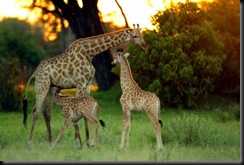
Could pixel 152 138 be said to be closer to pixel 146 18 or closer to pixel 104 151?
pixel 104 151

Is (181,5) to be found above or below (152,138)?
above

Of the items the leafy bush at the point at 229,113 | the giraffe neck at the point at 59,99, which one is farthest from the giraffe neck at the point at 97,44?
the leafy bush at the point at 229,113

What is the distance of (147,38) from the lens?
43.2 feet

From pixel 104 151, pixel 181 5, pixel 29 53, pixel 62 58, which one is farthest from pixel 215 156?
pixel 29 53

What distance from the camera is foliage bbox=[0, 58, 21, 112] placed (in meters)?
12.7

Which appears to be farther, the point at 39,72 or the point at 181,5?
the point at 181,5

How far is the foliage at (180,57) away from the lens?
13000 mm

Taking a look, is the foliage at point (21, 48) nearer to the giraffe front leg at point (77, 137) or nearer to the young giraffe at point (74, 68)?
the young giraffe at point (74, 68)

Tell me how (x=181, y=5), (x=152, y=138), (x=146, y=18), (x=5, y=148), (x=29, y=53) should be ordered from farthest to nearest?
1. (x=29, y=53)
2. (x=181, y=5)
3. (x=146, y=18)
4. (x=152, y=138)
5. (x=5, y=148)

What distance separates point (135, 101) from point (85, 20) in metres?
4.04

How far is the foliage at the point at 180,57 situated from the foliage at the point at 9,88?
2.12 m

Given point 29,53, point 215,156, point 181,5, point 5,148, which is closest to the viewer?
point 215,156

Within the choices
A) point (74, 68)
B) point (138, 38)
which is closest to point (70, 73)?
point (74, 68)

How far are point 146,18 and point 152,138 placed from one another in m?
3.19
